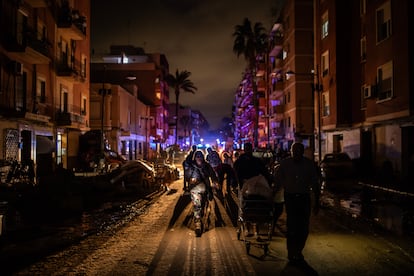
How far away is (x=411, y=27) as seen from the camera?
71.5 ft

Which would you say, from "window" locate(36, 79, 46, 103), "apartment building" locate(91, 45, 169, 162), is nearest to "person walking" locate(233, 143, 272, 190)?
"window" locate(36, 79, 46, 103)

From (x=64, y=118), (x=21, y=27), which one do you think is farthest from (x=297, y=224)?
(x=64, y=118)

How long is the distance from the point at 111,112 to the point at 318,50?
73.9 feet

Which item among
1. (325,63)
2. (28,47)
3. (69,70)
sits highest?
(325,63)

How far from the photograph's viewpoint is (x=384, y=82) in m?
24.9

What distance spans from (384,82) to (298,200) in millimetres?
20282

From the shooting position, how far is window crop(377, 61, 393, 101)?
79.3 feet

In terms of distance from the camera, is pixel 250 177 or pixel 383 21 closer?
pixel 250 177

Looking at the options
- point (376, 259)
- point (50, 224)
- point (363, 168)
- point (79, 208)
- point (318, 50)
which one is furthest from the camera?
point (318, 50)

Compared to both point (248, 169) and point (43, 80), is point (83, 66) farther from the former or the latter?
point (248, 169)

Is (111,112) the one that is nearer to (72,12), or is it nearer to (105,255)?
(72,12)

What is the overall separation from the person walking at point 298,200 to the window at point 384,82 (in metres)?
18.7

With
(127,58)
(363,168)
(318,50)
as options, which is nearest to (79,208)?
(363,168)

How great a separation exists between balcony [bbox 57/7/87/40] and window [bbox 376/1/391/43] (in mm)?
21257
